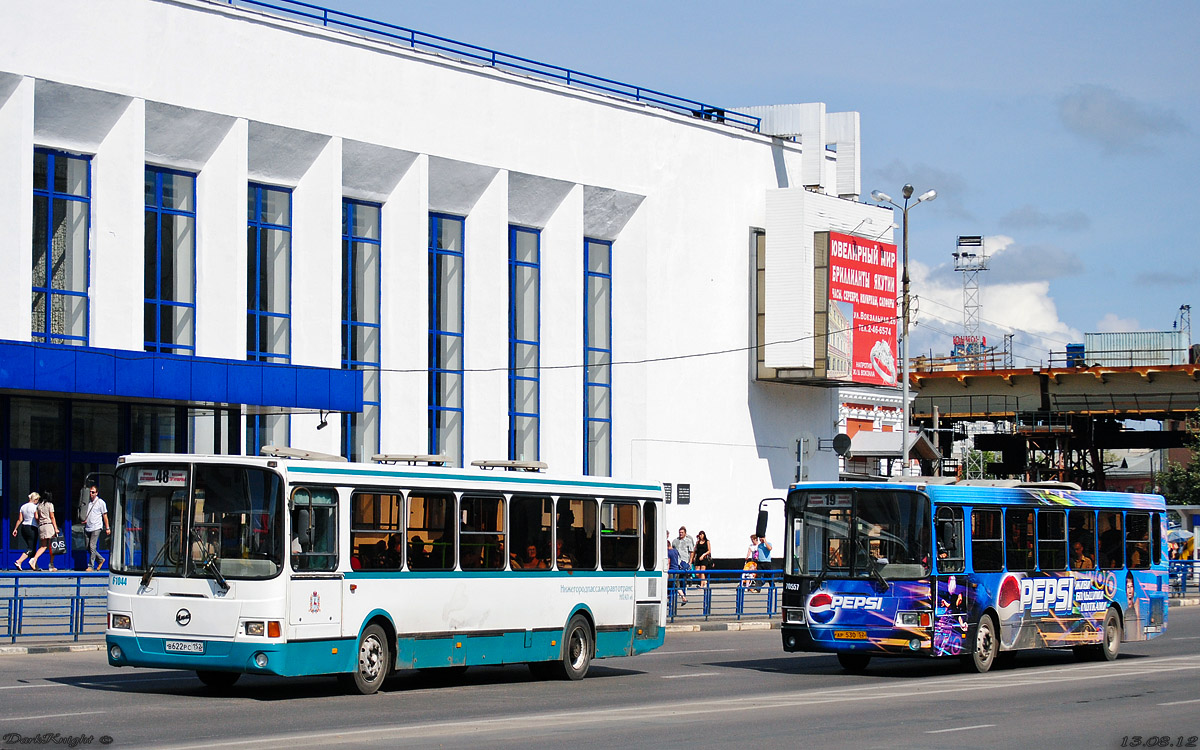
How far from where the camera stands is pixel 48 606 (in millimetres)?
23703

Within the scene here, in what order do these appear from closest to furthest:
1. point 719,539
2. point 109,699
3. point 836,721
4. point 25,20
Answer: point 836,721, point 109,699, point 25,20, point 719,539

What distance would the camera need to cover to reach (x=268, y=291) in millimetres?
38469

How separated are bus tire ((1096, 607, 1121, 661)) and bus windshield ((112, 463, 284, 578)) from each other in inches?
558

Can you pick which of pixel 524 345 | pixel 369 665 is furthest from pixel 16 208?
pixel 369 665

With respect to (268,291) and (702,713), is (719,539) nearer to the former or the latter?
(268,291)

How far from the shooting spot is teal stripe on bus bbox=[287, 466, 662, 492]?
55.1ft

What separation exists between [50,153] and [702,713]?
24273 millimetres

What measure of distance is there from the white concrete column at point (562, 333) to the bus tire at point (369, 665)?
27.6m

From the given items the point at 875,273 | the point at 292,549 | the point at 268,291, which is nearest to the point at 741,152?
the point at 875,273

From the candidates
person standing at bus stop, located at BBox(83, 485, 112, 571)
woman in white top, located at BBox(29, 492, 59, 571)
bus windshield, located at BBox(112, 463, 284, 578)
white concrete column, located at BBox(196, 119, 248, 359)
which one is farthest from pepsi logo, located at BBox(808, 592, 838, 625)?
white concrete column, located at BBox(196, 119, 248, 359)

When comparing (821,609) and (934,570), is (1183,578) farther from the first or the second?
(821,609)

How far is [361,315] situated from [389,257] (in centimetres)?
169

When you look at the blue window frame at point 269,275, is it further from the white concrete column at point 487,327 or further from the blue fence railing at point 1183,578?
the blue fence railing at point 1183,578

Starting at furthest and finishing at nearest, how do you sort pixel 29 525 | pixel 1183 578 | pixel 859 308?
pixel 859 308
pixel 1183 578
pixel 29 525
